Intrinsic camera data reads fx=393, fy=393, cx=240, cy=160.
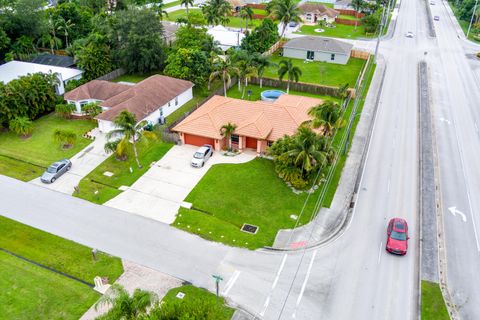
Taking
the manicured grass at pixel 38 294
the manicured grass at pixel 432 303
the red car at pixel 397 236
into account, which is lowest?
the manicured grass at pixel 38 294

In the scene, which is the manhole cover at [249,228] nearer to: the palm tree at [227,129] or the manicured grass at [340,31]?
the palm tree at [227,129]

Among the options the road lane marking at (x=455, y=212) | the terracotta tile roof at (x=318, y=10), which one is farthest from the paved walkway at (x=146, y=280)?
the terracotta tile roof at (x=318, y=10)

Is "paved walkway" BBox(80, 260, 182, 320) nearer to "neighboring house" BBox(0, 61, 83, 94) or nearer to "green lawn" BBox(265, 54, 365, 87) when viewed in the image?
"neighboring house" BBox(0, 61, 83, 94)

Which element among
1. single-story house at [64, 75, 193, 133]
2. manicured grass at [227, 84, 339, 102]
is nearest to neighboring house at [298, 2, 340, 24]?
manicured grass at [227, 84, 339, 102]

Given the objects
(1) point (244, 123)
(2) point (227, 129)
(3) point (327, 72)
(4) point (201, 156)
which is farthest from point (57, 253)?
(3) point (327, 72)

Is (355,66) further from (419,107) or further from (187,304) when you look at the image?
(187,304)

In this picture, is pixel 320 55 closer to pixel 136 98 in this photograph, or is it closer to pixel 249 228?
pixel 136 98
